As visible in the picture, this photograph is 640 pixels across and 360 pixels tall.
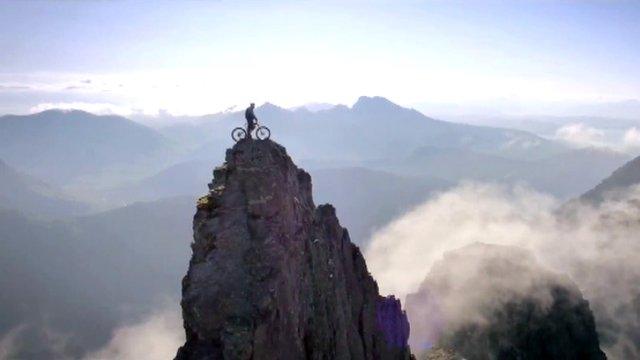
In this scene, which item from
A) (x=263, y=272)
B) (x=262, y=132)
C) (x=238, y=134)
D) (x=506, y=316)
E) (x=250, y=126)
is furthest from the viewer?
(x=506, y=316)

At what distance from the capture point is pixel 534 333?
4326 inches

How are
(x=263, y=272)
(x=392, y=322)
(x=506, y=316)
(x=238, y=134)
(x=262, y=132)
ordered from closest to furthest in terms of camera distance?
(x=263, y=272) → (x=262, y=132) → (x=238, y=134) → (x=392, y=322) → (x=506, y=316)

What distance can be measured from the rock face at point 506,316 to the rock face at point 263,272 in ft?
242

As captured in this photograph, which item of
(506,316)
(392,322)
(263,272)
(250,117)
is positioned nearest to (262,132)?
(250,117)

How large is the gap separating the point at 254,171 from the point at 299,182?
25.2 feet

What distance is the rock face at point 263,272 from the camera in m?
23.7

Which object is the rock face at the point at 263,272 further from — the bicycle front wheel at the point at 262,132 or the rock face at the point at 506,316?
the rock face at the point at 506,316

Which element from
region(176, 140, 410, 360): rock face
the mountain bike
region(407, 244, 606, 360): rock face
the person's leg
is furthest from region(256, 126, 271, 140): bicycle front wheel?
region(407, 244, 606, 360): rock face

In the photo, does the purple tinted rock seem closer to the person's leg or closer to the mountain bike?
the mountain bike

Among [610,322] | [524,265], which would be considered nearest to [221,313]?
[524,265]

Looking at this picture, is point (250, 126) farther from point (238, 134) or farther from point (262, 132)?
point (238, 134)

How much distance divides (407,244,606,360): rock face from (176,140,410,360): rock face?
7387cm

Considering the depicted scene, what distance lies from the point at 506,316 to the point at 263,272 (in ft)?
343

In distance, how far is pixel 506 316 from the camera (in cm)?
11425
